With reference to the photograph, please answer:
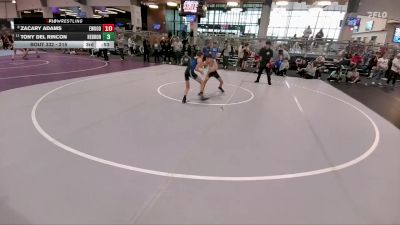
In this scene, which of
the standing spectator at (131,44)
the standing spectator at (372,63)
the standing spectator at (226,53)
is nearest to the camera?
the standing spectator at (372,63)

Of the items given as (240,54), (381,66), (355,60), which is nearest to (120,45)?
(240,54)

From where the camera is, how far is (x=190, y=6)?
22.5 meters

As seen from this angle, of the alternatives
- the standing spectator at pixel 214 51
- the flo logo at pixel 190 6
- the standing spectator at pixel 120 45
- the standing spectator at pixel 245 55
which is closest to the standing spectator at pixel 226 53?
the standing spectator at pixel 214 51

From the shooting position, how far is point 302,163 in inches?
185

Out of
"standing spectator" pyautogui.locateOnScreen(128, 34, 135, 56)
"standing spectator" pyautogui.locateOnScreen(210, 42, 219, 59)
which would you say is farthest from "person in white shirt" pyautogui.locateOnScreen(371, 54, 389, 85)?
"standing spectator" pyautogui.locateOnScreen(128, 34, 135, 56)

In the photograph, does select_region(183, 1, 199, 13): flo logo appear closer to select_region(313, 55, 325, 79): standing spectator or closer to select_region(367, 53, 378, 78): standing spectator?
select_region(313, 55, 325, 79): standing spectator

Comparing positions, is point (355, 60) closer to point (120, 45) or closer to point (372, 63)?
point (372, 63)

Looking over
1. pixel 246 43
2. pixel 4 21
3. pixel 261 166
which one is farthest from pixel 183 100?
pixel 4 21

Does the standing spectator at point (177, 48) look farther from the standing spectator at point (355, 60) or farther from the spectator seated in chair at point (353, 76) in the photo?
the standing spectator at point (355, 60)

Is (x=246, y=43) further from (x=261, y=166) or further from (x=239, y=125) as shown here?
(x=261, y=166)

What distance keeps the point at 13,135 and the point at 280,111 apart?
23.1 feet
